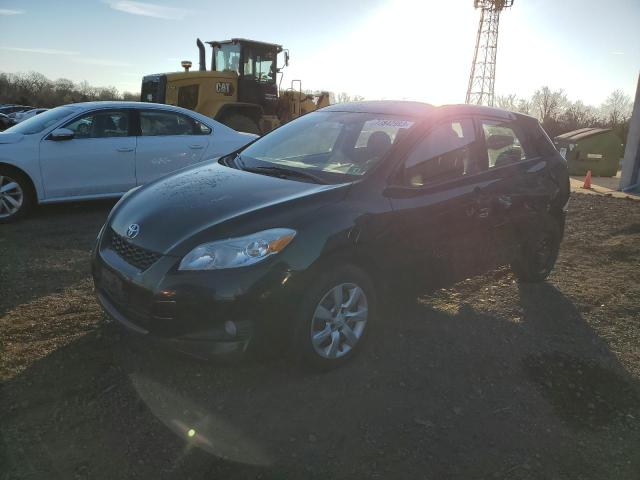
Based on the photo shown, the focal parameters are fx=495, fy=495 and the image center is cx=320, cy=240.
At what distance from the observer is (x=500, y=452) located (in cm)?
247

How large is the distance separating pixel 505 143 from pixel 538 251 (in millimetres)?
1184

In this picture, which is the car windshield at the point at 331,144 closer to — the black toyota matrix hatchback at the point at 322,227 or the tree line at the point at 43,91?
the black toyota matrix hatchback at the point at 322,227

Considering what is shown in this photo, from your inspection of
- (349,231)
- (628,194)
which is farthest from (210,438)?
(628,194)

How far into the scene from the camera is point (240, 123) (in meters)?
12.2

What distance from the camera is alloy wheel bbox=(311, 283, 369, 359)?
2.89 m

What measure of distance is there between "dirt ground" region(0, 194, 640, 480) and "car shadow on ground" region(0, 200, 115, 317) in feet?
0.17

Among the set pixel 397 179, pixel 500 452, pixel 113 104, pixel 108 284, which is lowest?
pixel 500 452

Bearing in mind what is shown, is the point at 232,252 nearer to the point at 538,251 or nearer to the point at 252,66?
the point at 538,251

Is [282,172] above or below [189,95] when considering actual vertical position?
below

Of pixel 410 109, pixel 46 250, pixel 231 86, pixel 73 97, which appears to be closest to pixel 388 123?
pixel 410 109

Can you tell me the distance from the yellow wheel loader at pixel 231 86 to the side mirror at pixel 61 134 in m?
5.76

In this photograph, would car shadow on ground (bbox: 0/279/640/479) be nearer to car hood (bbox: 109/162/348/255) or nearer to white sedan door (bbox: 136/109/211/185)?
car hood (bbox: 109/162/348/255)

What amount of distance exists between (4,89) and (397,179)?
73079 millimetres

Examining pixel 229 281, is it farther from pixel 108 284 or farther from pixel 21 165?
pixel 21 165
